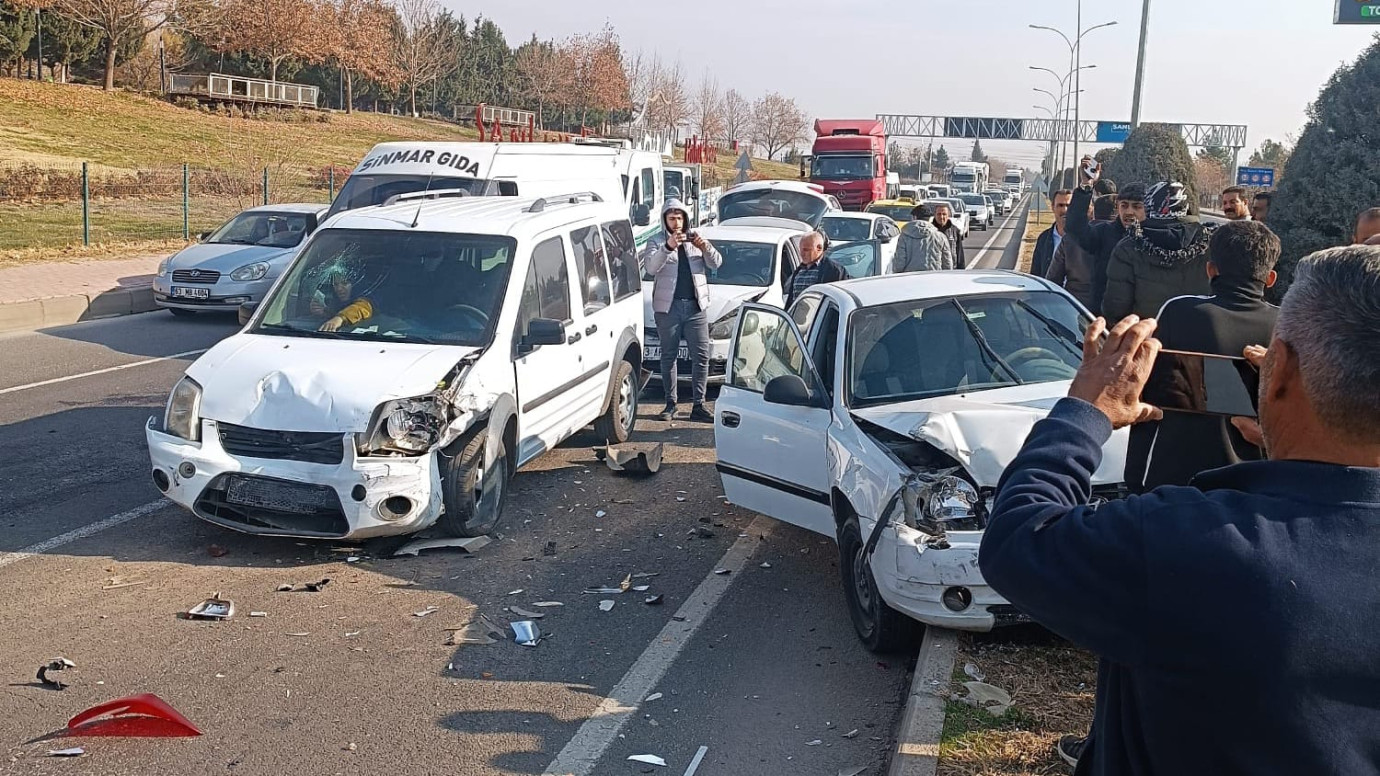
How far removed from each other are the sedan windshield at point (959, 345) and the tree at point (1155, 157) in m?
18.9

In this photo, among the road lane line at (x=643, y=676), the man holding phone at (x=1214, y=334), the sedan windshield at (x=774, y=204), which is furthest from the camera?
the sedan windshield at (x=774, y=204)

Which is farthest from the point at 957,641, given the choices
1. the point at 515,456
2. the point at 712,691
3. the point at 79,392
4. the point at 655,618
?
the point at 79,392

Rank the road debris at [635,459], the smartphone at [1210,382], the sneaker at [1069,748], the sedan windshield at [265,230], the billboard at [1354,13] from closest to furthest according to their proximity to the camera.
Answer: the smartphone at [1210,382] < the sneaker at [1069,748] < the road debris at [635,459] < the sedan windshield at [265,230] < the billboard at [1354,13]

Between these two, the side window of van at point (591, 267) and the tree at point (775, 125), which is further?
the tree at point (775, 125)

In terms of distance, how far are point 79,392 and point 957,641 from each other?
8.93 metres

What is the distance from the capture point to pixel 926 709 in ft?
15.3

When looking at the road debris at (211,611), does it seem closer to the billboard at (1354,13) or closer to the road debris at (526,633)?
the road debris at (526,633)

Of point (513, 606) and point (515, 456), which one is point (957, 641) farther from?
point (515, 456)

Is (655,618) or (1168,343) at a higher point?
(1168,343)

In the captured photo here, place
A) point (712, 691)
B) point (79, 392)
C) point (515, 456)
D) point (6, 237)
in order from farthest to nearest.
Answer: point (6, 237) → point (79, 392) → point (515, 456) → point (712, 691)

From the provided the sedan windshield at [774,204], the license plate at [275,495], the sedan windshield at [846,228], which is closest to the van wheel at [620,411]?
the license plate at [275,495]

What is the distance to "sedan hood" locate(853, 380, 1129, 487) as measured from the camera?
526 cm

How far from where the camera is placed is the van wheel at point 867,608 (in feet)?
18.0

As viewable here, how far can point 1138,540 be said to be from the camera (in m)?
1.79
